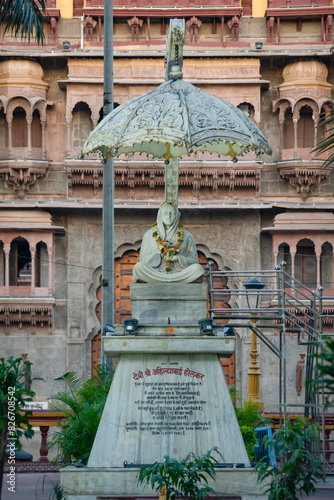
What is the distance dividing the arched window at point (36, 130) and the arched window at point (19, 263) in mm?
2966

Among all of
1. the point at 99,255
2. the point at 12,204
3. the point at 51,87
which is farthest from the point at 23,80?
the point at 99,255

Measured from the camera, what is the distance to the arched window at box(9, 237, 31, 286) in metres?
31.7

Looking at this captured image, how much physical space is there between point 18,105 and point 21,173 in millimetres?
2037

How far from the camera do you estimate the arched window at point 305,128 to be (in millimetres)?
32125

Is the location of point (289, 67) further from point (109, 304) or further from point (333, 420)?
point (333, 420)

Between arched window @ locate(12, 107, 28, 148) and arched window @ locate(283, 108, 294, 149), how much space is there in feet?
25.4

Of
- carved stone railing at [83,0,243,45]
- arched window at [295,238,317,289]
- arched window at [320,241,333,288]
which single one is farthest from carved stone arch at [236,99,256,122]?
arched window at [320,241,333,288]

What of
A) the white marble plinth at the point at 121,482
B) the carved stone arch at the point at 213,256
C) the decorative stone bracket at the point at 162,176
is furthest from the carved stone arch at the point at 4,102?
the white marble plinth at the point at 121,482

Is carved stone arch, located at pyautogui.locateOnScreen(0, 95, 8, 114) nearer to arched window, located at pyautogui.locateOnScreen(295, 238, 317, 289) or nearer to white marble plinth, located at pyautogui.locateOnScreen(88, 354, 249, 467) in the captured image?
arched window, located at pyautogui.locateOnScreen(295, 238, 317, 289)

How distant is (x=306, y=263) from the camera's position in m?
31.7

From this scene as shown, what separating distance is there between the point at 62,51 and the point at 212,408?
20.0 meters

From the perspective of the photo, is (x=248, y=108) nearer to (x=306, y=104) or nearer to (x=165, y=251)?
(x=306, y=104)

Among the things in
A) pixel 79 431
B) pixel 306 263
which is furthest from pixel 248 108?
pixel 79 431

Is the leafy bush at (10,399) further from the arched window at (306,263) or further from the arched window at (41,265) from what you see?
the arched window at (306,263)
